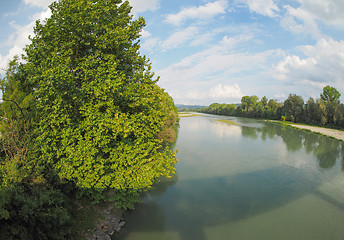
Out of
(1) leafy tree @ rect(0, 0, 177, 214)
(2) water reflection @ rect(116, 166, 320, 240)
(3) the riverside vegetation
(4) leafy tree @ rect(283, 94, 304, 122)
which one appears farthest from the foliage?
(4) leafy tree @ rect(283, 94, 304, 122)

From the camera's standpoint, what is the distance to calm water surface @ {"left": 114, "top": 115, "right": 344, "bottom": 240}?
10.9 metres

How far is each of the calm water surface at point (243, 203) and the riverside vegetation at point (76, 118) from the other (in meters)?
3.32

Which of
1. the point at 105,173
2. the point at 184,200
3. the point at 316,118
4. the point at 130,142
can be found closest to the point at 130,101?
the point at 130,142

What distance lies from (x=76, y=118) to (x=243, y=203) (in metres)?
12.8

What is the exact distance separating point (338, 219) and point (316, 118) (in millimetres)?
73654

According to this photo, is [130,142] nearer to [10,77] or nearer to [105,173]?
[105,173]

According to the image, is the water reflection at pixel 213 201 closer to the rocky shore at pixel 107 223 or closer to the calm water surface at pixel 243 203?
the calm water surface at pixel 243 203

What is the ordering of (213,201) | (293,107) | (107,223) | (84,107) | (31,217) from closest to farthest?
1. (31,217)
2. (84,107)
3. (107,223)
4. (213,201)
5. (293,107)

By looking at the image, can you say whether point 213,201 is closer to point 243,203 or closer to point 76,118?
point 243,203

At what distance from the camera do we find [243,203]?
13930 millimetres

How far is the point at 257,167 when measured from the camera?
72.9 feet

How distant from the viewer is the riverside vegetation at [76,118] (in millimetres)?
8398

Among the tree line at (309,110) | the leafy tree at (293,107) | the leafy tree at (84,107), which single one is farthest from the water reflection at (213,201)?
the leafy tree at (293,107)

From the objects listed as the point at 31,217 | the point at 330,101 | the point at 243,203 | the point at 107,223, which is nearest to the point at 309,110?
the point at 330,101
